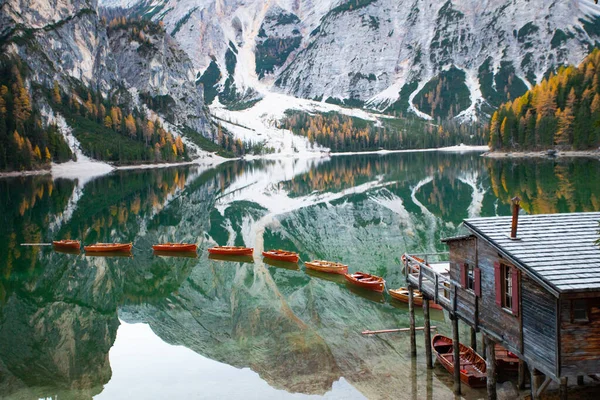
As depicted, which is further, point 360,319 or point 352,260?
point 352,260

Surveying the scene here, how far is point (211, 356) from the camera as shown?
31.0 m

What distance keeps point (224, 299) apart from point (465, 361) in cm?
2215

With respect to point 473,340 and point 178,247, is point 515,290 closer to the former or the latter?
point 473,340

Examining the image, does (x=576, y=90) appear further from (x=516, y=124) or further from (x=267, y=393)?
(x=267, y=393)

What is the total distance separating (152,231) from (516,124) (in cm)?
13860

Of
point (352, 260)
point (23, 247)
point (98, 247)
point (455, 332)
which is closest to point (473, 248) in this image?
point (455, 332)

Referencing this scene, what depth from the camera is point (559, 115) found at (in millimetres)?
154250

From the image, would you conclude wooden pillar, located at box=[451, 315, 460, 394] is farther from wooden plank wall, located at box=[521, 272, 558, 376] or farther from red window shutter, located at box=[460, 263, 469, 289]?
wooden plank wall, located at box=[521, 272, 558, 376]

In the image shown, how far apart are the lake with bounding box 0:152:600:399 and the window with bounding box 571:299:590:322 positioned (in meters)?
8.41

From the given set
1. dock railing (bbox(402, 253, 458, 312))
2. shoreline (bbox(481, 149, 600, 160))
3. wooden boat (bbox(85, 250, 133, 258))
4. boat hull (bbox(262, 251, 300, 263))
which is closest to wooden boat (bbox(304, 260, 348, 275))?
boat hull (bbox(262, 251, 300, 263))

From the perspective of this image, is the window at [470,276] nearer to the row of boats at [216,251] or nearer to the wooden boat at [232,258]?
the row of boats at [216,251]

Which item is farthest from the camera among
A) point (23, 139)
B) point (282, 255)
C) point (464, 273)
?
point (23, 139)

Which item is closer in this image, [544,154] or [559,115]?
[559,115]

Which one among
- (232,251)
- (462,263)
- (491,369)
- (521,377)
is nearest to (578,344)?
(491,369)
